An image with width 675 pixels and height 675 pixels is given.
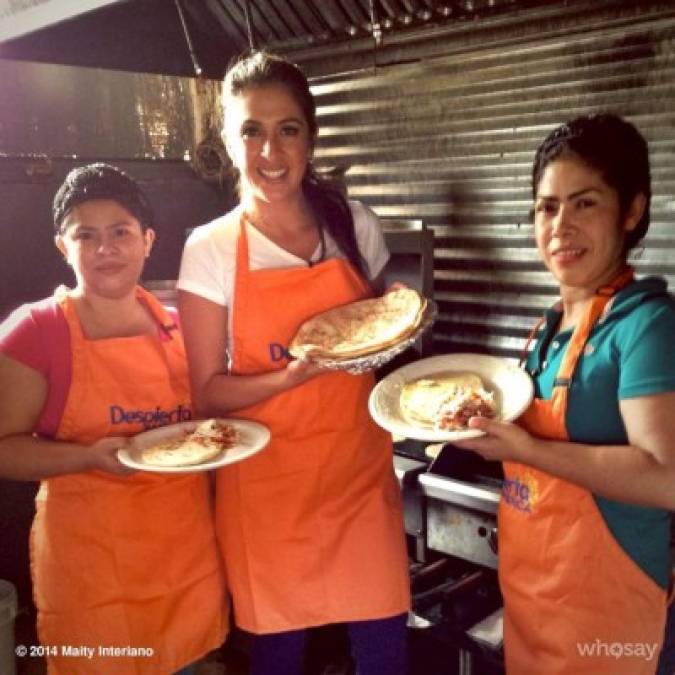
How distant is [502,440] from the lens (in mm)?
1734

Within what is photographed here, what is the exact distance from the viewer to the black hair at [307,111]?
6.90 ft

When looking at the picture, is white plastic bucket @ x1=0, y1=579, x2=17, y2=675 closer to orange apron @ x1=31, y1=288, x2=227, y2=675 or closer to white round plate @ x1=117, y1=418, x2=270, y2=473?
orange apron @ x1=31, y1=288, x2=227, y2=675

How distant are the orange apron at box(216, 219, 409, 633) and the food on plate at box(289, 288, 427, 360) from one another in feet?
0.26

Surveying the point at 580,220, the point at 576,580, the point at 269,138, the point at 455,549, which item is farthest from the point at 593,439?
the point at 269,138

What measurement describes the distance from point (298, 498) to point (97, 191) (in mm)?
1126

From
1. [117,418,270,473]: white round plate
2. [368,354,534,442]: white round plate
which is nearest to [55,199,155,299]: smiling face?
[117,418,270,473]: white round plate

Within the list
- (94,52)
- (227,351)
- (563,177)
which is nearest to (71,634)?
(227,351)

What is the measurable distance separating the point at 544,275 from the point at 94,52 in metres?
2.61

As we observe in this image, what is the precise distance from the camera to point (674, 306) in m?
1.65

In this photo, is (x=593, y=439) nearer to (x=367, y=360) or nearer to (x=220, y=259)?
(x=367, y=360)

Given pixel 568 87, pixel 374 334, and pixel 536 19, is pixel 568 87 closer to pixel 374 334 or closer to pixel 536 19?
pixel 536 19

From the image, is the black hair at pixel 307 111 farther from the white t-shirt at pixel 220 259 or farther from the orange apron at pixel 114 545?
the orange apron at pixel 114 545

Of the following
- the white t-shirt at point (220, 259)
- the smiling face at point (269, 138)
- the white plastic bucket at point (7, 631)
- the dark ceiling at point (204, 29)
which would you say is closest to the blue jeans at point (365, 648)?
the white t-shirt at point (220, 259)

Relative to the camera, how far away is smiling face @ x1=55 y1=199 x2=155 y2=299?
2072 mm
